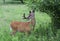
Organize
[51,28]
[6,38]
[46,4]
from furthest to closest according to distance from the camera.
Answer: [51,28] < [46,4] < [6,38]

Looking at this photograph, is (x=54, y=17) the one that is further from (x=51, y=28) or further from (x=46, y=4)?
(x=46, y=4)

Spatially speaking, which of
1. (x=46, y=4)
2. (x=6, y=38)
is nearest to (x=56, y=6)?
(x=46, y=4)

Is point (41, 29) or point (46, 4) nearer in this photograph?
point (46, 4)

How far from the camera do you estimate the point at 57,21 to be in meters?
11.0

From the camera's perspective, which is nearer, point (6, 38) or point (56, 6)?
point (6, 38)

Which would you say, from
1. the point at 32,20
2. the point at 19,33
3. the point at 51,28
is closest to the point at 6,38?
the point at 19,33

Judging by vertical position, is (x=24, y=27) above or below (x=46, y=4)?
below

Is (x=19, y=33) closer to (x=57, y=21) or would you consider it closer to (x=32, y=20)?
(x=32, y=20)

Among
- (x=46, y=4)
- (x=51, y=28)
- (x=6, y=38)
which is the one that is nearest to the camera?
(x=6, y=38)

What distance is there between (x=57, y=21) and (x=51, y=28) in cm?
56

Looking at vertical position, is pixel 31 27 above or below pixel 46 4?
below

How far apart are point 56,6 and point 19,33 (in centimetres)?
156

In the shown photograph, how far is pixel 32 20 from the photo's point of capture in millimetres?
10023

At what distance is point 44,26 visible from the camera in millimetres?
10992
